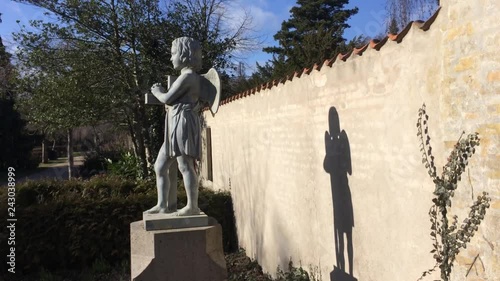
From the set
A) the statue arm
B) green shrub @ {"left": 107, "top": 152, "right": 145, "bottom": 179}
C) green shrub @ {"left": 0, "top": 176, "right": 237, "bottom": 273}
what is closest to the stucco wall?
the statue arm

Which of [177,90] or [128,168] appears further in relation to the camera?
[128,168]

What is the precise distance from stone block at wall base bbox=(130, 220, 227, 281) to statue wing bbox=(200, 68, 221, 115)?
107cm

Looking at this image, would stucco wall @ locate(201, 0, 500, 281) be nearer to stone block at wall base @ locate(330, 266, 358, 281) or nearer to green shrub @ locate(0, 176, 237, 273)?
stone block at wall base @ locate(330, 266, 358, 281)

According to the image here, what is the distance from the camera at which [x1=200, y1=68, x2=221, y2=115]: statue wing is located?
354 centimetres

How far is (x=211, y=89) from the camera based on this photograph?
3.59m

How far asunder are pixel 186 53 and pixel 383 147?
179 cm

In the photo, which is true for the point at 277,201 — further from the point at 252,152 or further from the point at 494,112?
the point at 494,112

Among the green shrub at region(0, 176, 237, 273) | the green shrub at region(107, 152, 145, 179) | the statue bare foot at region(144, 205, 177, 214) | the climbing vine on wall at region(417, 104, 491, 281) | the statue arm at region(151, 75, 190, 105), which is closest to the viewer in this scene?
the climbing vine on wall at region(417, 104, 491, 281)

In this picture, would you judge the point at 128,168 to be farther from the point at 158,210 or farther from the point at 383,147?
the point at 383,147

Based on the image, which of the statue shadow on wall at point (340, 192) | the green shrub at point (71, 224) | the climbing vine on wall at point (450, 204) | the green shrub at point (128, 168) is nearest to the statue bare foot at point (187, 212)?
the statue shadow on wall at point (340, 192)

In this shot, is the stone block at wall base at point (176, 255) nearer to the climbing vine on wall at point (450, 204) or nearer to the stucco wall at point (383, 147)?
the stucco wall at point (383, 147)

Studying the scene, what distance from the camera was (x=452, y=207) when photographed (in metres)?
2.28

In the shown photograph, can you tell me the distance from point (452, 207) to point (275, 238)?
377 centimetres

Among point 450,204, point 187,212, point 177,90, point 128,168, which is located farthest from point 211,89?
point 128,168
